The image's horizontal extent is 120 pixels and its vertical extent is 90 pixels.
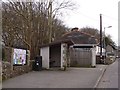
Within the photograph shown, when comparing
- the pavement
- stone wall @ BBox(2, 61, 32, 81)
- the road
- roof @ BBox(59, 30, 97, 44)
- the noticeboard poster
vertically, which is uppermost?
roof @ BBox(59, 30, 97, 44)

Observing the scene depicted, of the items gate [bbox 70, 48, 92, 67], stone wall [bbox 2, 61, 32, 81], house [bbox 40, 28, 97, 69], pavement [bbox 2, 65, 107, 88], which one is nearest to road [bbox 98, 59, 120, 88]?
pavement [bbox 2, 65, 107, 88]

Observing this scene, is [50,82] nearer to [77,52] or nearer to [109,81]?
[109,81]

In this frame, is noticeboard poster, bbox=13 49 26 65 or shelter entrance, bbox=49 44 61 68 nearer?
noticeboard poster, bbox=13 49 26 65

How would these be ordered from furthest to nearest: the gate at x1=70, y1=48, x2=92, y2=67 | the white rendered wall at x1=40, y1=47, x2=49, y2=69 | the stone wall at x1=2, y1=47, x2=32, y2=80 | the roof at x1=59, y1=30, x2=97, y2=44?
the roof at x1=59, y1=30, x2=97, y2=44, the gate at x1=70, y1=48, x2=92, y2=67, the white rendered wall at x1=40, y1=47, x2=49, y2=69, the stone wall at x1=2, y1=47, x2=32, y2=80

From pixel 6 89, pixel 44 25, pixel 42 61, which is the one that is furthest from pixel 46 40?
pixel 6 89

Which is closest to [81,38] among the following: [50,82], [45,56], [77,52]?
[77,52]

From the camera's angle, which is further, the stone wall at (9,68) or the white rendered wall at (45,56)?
the white rendered wall at (45,56)

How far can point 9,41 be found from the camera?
41594 millimetres

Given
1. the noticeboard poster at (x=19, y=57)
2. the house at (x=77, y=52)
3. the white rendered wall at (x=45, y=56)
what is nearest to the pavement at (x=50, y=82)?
the noticeboard poster at (x=19, y=57)

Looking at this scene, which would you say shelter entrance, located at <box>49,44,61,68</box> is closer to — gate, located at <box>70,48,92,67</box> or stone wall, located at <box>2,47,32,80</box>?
gate, located at <box>70,48,92,67</box>

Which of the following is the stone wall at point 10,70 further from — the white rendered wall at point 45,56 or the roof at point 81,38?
the roof at point 81,38

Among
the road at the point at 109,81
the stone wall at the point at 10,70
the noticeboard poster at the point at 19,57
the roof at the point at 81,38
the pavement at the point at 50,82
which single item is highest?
the roof at the point at 81,38

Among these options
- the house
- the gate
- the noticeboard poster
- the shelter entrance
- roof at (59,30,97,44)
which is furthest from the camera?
roof at (59,30,97,44)

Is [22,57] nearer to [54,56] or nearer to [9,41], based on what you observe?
[54,56]
